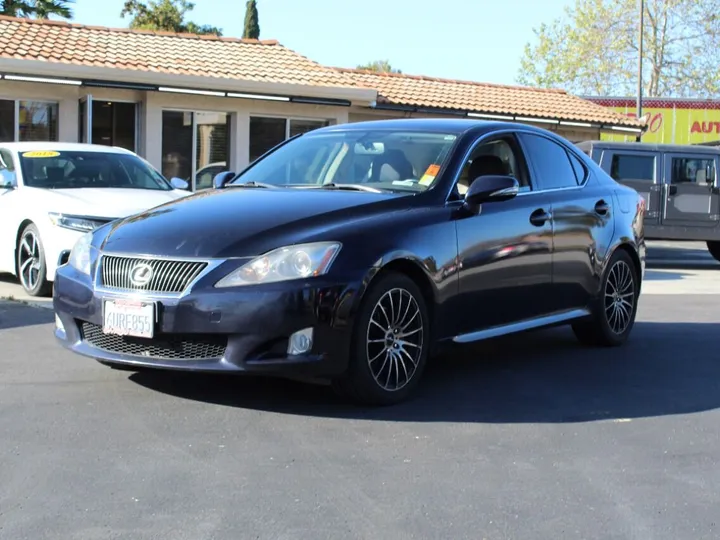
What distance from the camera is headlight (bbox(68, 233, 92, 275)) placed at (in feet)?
18.6

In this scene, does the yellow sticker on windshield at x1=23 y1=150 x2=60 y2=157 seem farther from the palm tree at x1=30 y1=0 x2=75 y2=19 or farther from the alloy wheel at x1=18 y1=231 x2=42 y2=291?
the palm tree at x1=30 y1=0 x2=75 y2=19

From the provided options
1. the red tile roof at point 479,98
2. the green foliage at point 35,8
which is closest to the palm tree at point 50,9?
the green foliage at point 35,8

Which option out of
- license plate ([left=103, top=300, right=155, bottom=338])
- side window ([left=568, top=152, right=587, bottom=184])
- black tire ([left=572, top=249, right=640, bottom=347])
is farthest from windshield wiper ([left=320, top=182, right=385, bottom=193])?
black tire ([left=572, top=249, right=640, bottom=347])

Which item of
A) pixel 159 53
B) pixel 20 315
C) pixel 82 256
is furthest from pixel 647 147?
pixel 82 256

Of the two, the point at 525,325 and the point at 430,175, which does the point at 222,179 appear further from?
the point at 525,325

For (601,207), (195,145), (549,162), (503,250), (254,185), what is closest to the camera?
(503,250)

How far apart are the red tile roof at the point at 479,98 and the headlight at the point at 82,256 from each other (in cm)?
1737

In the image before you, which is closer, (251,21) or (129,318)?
(129,318)

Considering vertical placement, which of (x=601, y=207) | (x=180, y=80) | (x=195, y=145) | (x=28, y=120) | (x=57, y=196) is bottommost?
(x=57, y=196)

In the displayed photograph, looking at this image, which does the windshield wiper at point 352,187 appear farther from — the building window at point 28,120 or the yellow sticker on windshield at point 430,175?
the building window at point 28,120

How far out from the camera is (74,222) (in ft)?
30.9

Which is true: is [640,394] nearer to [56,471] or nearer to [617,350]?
[617,350]

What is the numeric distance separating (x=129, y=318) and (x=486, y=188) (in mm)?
2199

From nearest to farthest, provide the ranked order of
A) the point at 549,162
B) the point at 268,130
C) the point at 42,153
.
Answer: the point at 549,162 < the point at 42,153 < the point at 268,130
